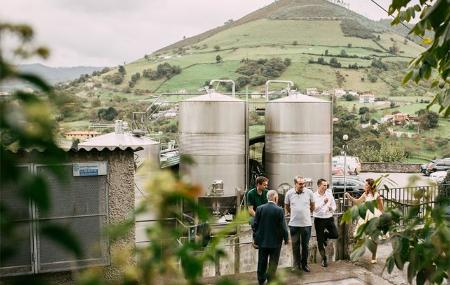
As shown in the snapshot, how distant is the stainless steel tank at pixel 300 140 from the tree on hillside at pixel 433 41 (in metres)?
13.4

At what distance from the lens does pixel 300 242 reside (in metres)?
9.09

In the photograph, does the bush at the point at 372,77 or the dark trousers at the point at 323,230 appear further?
the bush at the point at 372,77

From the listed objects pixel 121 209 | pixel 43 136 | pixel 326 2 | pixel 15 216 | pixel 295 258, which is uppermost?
pixel 326 2

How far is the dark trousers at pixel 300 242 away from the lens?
29.1 ft

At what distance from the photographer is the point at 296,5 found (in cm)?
19000

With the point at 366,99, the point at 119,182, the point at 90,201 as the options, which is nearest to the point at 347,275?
the point at 119,182

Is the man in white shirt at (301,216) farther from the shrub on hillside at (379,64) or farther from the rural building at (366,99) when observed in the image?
the shrub on hillside at (379,64)

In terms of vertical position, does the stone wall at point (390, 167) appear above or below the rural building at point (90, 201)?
below

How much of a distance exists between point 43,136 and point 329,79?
99.4 m

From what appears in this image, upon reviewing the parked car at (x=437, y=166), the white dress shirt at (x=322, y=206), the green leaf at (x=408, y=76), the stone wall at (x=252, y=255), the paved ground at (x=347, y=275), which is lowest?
the parked car at (x=437, y=166)

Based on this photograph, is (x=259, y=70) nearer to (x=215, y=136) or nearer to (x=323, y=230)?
(x=215, y=136)

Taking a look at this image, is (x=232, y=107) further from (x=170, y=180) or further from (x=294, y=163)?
(x=170, y=180)

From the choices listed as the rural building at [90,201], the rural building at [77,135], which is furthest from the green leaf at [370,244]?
the rural building at [90,201]

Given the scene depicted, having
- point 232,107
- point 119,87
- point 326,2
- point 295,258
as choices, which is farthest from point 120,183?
point 326,2
